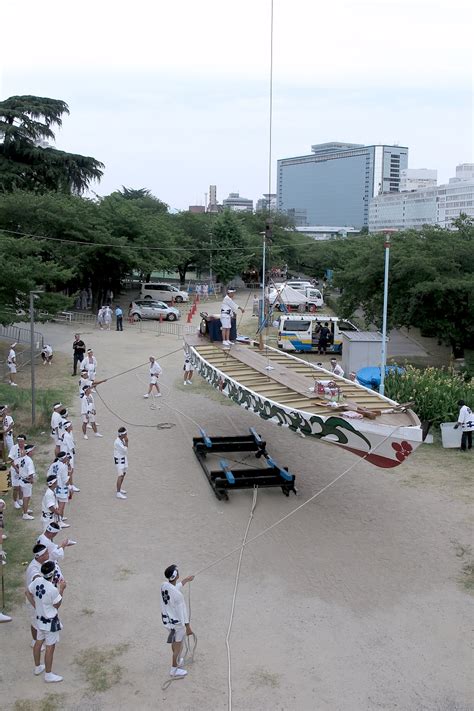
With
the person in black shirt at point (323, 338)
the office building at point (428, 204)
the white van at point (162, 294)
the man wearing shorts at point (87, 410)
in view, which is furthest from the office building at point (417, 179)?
the man wearing shorts at point (87, 410)

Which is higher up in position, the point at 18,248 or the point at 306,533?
the point at 18,248

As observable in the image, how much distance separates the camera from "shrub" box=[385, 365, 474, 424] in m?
17.3

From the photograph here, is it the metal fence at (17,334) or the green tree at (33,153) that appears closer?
the metal fence at (17,334)

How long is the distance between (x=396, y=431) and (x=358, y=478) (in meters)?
3.79

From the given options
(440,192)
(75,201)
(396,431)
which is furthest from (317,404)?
(440,192)

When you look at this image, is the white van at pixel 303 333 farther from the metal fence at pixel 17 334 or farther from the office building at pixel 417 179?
the office building at pixel 417 179

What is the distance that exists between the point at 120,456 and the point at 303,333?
57.7 feet

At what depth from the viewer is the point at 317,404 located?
1259 cm

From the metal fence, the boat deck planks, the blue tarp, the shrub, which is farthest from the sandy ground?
the metal fence

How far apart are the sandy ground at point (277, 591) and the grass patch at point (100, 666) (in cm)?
4

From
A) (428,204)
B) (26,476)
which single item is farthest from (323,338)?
(428,204)

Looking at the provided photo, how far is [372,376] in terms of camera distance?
20438 millimetres

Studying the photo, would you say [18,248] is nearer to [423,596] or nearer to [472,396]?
[472,396]

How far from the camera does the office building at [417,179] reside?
176000 millimetres
